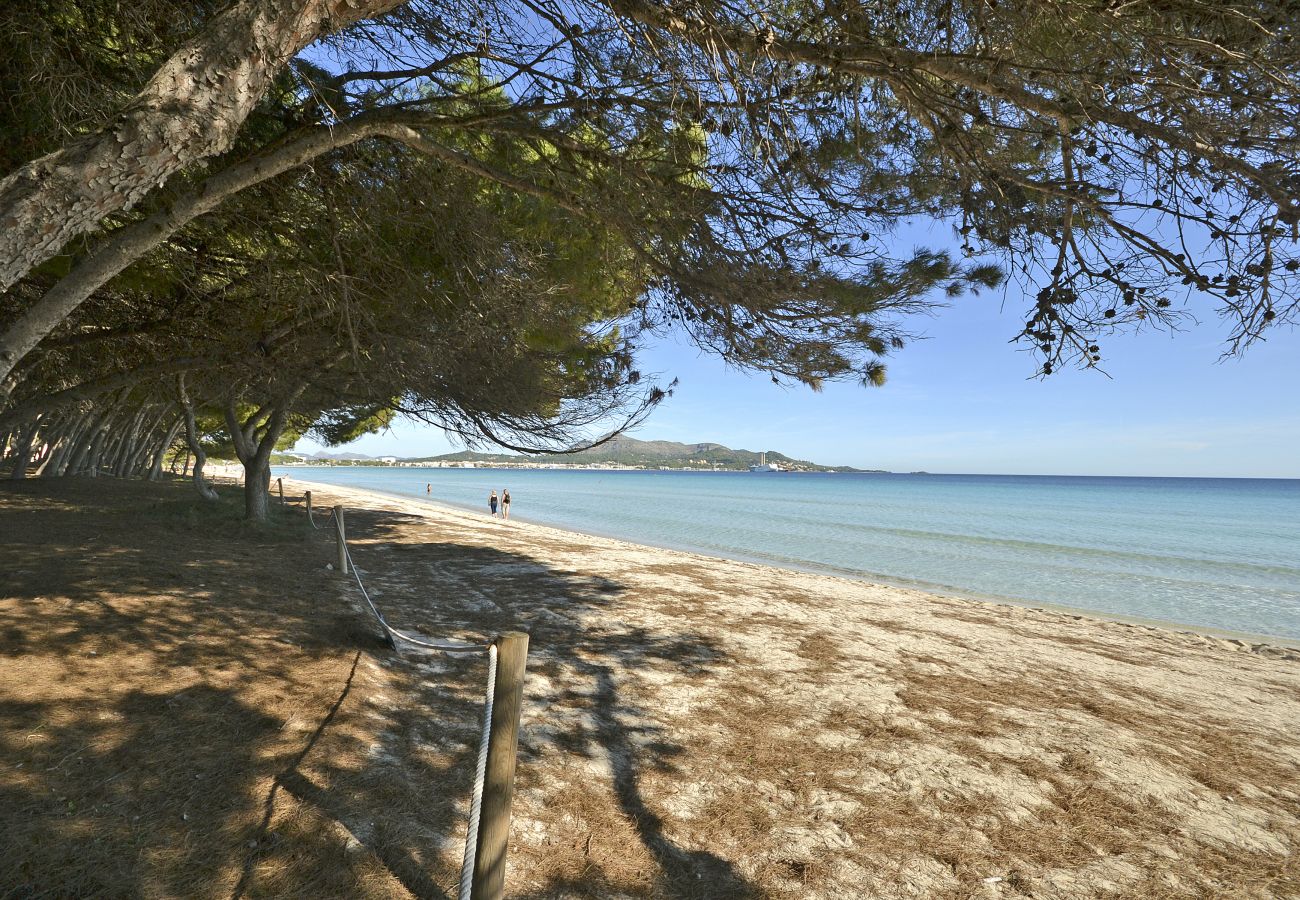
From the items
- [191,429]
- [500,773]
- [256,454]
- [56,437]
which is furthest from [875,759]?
[56,437]

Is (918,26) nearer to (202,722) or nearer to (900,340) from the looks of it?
(900,340)

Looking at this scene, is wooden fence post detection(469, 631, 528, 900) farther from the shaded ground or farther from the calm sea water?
the calm sea water

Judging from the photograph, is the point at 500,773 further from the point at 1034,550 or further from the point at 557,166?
the point at 1034,550

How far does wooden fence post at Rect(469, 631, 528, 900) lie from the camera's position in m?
2.35

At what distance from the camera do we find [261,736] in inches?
137

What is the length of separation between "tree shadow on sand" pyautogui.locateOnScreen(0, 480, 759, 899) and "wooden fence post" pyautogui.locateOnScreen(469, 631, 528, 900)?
16.1 inches

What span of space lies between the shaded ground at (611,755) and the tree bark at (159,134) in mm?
2237

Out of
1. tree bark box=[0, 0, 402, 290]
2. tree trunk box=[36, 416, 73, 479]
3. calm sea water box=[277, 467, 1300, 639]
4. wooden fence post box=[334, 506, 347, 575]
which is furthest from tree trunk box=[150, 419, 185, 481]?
tree bark box=[0, 0, 402, 290]

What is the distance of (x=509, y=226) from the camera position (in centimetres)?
664

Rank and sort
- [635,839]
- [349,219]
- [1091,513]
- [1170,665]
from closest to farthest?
[635,839] → [349,219] → [1170,665] → [1091,513]

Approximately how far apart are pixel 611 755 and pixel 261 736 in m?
1.87

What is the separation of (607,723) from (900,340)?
3.50 metres

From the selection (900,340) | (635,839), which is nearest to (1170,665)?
(900,340)

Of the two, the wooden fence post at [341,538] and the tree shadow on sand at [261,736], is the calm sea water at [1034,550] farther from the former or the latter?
the tree shadow on sand at [261,736]
